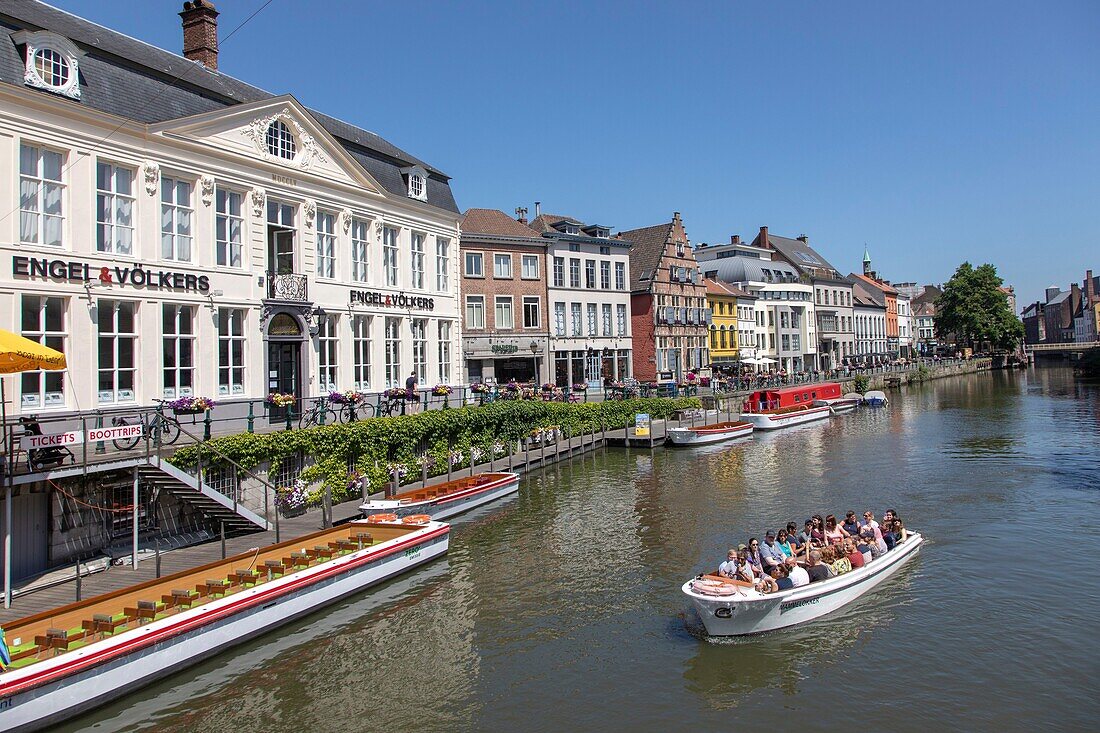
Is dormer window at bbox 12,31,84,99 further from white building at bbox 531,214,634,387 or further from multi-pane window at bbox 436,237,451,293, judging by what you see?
white building at bbox 531,214,634,387

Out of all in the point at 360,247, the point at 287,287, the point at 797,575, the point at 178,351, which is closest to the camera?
the point at 797,575

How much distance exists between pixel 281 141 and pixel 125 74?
18.3ft

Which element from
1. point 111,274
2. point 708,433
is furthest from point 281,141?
point 708,433

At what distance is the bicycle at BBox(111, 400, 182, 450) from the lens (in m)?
17.7

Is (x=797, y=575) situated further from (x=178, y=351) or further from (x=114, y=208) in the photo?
(x=114, y=208)

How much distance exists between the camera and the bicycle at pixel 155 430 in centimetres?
1772

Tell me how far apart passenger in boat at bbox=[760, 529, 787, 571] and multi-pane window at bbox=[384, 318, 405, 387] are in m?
18.6

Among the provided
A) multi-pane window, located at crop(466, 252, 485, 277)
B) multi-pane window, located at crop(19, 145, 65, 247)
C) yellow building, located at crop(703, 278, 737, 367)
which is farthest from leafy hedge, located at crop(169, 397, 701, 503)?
yellow building, located at crop(703, 278, 737, 367)

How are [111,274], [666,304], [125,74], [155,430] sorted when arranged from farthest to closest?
[666,304] → [125,74] → [111,274] → [155,430]

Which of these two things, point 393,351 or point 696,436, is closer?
point 393,351

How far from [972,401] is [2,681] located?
6801 cm

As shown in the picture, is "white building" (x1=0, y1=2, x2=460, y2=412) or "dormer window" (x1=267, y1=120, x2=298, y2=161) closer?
"white building" (x1=0, y1=2, x2=460, y2=412)

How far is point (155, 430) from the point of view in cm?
1845

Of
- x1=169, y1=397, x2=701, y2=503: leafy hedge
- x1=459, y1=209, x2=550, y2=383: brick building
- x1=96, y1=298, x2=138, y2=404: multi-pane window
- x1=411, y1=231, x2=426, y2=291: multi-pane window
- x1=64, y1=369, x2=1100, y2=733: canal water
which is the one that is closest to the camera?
x1=64, y1=369, x2=1100, y2=733: canal water
